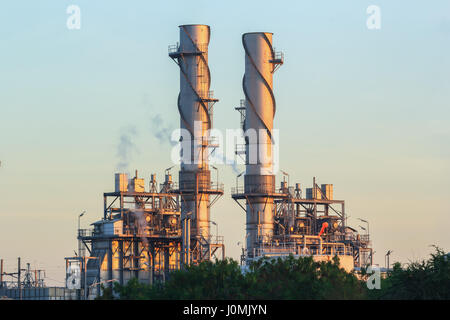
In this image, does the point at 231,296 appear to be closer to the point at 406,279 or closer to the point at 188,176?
the point at 406,279

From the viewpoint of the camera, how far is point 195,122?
487ft

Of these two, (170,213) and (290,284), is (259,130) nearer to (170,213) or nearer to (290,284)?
(170,213)

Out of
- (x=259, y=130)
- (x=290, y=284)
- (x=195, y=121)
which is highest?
(x=195, y=121)

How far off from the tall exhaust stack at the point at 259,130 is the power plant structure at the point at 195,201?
11 centimetres

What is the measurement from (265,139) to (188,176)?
32.5ft

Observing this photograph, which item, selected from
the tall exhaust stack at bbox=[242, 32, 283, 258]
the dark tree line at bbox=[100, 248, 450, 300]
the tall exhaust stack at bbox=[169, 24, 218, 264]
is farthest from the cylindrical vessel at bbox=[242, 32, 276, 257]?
the dark tree line at bbox=[100, 248, 450, 300]

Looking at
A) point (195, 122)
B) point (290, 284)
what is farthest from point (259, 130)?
point (290, 284)

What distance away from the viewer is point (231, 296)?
9819cm

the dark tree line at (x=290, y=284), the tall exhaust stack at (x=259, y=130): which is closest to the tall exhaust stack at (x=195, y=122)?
the tall exhaust stack at (x=259, y=130)

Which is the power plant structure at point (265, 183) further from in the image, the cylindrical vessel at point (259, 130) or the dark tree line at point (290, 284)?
the dark tree line at point (290, 284)

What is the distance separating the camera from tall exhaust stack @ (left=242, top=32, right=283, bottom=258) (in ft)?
483

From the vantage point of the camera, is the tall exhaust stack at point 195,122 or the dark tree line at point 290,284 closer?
the dark tree line at point 290,284

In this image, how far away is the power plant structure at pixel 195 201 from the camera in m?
146
